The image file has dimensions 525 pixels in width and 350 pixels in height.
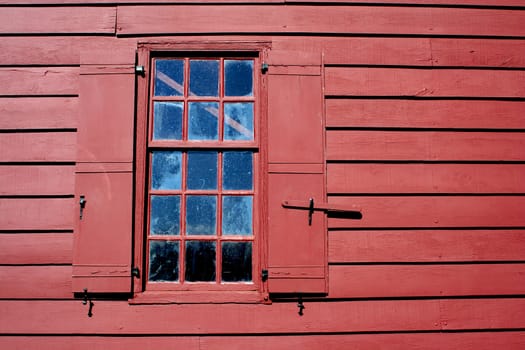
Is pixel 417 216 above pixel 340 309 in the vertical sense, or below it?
above

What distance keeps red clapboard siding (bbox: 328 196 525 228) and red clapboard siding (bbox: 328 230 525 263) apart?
0.17 ft

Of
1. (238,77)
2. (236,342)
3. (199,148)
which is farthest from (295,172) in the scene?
(236,342)

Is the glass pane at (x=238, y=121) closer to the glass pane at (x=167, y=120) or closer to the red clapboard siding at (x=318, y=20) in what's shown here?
the glass pane at (x=167, y=120)

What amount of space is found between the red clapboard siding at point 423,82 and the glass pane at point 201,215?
3.52 ft

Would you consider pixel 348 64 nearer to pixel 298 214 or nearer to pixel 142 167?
pixel 298 214

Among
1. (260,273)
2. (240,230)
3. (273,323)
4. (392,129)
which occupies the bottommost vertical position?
(273,323)

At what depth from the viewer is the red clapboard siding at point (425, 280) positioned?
9.76ft

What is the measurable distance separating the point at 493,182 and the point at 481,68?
2.53 ft

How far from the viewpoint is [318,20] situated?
321cm

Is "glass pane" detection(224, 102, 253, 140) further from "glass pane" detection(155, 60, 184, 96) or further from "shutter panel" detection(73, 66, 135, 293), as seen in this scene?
"shutter panel" detection(73, 66, 135, 293)

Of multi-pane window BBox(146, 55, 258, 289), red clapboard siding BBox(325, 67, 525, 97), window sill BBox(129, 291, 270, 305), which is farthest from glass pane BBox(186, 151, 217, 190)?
red clapboard siding BBox(325, 67, 525, 97)

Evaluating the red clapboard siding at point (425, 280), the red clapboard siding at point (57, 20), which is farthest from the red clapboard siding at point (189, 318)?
the red clapboard siding at point (57, 20)

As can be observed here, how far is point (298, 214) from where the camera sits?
2.98m

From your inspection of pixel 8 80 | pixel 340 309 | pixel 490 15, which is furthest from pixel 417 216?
pixel 8 80
